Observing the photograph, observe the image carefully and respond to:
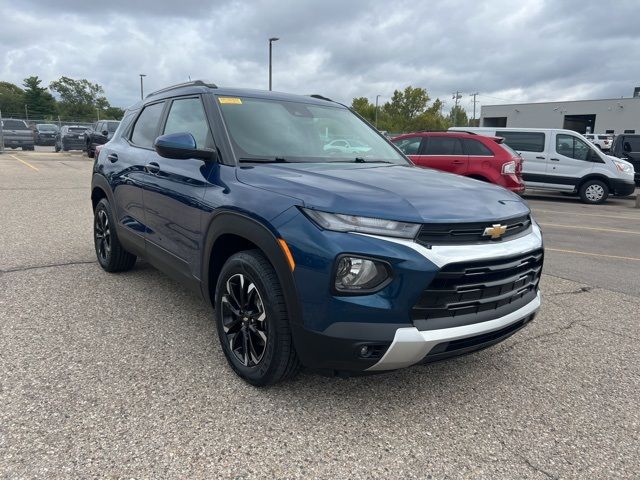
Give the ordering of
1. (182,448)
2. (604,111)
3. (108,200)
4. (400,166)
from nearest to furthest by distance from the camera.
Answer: (182,448)
(400,166)
(108,200)
(604,111)

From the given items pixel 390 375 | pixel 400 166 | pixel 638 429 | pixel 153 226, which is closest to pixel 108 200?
pixel 153 226

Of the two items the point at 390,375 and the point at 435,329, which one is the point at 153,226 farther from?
the point at 435,329

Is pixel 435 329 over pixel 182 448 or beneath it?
over

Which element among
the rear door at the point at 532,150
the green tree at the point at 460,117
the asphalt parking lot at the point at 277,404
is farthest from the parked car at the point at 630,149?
the green tree at the point at 460,117

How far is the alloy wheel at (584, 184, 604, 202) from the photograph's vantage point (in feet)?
43.8

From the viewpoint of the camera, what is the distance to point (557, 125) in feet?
170

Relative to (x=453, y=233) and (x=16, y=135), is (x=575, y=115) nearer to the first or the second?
(x=16, y=135)

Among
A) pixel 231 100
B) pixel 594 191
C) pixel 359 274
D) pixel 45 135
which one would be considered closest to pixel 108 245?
pixel 231 100

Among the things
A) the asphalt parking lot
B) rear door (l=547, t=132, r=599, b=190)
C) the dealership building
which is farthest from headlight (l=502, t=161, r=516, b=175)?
the dealership building

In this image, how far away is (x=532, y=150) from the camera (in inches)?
535

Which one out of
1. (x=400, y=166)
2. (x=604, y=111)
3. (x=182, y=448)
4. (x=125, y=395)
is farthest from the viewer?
(x=604, y=111)

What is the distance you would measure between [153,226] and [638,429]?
3.41 m

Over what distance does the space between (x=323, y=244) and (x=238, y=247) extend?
2.83 feet

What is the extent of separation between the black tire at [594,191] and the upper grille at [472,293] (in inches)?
488
